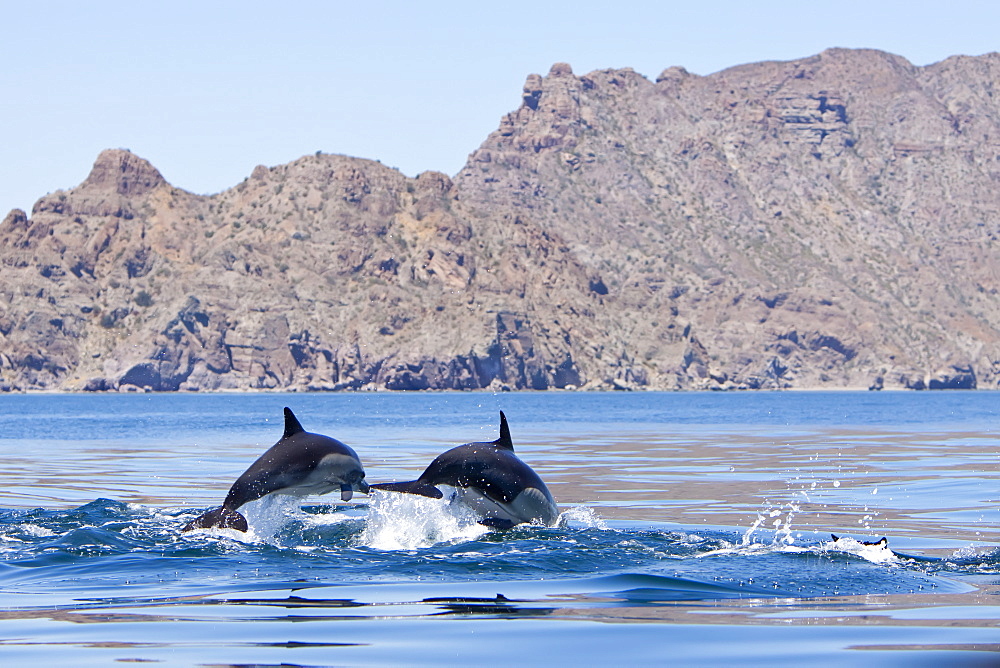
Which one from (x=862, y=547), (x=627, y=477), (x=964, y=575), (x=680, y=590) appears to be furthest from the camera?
(x=627, y=477)

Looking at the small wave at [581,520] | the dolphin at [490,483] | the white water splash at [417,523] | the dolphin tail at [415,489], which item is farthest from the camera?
the small wave at [581,520]

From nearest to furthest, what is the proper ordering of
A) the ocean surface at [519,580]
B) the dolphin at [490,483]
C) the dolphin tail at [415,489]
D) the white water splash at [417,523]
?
the ocean surface at [519,580]
the dolphin tail at [415,489]
the dolphin at [490,483]
the white water splash at [417,523]

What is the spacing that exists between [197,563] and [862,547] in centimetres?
851

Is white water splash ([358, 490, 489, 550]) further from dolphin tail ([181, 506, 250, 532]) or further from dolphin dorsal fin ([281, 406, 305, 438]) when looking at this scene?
dolphin tail ([181, 506, 250, 532])

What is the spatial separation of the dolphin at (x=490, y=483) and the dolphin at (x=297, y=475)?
1.01 meters

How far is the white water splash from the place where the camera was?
18.9 meters

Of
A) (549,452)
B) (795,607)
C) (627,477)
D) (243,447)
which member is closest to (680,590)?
(795,607)

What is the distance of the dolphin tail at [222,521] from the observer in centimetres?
1791

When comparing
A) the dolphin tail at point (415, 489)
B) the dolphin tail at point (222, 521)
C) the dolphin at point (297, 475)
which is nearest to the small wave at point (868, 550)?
the dolphin tail at point (415, 489)

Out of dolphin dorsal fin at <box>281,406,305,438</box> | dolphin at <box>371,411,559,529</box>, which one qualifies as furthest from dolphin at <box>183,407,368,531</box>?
dolphin at <box>371,411,559,529</box>

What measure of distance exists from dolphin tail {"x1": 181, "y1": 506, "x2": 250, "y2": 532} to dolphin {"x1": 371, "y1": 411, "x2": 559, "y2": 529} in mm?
2140

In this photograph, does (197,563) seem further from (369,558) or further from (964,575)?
(964,575)

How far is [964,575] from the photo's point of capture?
15984 mm

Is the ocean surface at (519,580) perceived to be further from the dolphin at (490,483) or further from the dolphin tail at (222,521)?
the dolphin at (490,483)
